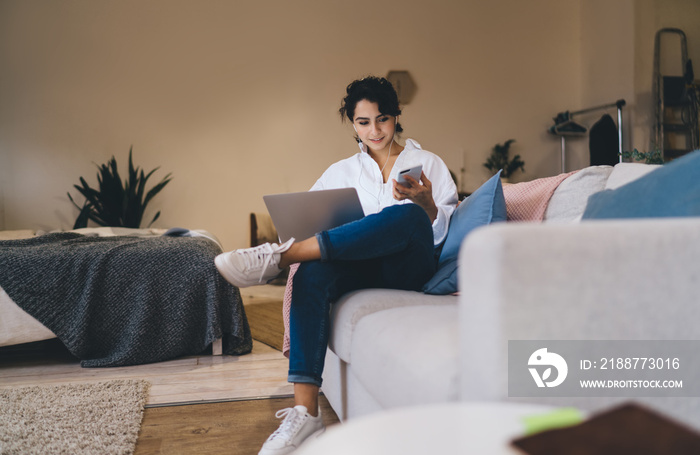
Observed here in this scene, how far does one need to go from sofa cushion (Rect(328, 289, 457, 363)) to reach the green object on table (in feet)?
2.78

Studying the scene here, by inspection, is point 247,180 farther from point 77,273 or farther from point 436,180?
point 436,180

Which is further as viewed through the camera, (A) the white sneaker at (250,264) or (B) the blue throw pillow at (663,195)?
(A) the white sneaker at (250,264)

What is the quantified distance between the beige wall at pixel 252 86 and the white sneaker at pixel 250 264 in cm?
367

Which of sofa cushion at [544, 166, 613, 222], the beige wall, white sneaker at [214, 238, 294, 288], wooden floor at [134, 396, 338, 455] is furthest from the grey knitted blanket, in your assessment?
the beige wall

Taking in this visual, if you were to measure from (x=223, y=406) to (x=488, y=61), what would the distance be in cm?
468

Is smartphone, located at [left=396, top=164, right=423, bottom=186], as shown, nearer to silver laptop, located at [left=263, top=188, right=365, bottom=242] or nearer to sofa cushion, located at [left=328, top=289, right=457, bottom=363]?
silver laptop, located at [left=263, top=188, right=365, bottom=242]

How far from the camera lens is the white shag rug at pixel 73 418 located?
1.42m

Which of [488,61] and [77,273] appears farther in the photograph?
[488,61]

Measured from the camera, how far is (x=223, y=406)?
5.90ft

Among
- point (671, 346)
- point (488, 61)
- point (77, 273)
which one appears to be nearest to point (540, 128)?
point (488, 61)

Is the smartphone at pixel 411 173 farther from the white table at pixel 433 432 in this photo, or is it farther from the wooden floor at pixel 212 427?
the white table at pixel 433 432

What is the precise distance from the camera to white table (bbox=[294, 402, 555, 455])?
498 millimetres

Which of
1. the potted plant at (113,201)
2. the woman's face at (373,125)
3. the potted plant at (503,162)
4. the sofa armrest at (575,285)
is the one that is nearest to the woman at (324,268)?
the woman's face at (373,125)

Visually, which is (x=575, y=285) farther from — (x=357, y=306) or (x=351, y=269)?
(x=351, y=269)
